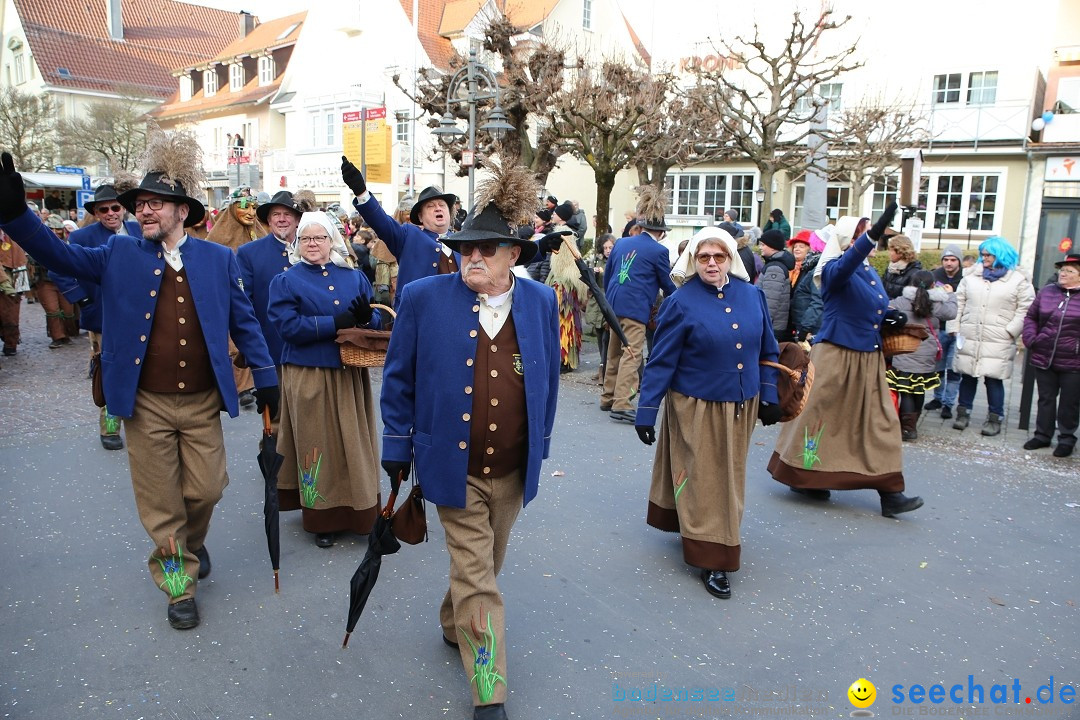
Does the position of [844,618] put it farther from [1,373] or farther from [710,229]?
[1,373]

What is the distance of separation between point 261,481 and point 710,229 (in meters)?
3.78

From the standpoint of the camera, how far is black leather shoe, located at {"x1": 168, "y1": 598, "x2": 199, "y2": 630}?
3.87 m

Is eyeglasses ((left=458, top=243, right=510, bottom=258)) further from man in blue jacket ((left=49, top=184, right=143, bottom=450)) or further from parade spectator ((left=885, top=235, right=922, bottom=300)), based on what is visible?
parade spectator ((left=885, top=235, right=922, bottom=300))

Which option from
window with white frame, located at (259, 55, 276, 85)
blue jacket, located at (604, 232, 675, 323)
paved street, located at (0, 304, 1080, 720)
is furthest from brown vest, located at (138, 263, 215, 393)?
window with white frame, located at (259, 55, 276, 85)

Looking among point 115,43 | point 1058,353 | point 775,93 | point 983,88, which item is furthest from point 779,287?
point 115,43

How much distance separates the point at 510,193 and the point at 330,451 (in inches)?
93.1

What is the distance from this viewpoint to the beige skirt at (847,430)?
5699mm

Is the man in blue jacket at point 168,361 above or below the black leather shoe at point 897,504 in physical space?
above

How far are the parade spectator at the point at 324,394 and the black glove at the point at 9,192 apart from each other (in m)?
1.66

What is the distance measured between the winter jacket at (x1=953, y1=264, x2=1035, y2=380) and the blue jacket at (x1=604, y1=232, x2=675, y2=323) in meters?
3.15

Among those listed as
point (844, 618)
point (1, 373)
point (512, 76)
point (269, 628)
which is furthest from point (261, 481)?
point (512, 76)

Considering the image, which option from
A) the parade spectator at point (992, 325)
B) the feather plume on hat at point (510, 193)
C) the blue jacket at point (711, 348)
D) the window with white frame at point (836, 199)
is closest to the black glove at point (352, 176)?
the feather plume on hat at point (510, 193)

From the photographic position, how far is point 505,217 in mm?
3266

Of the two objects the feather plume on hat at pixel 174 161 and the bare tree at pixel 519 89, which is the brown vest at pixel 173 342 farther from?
the bare tree at pixel 519 89
